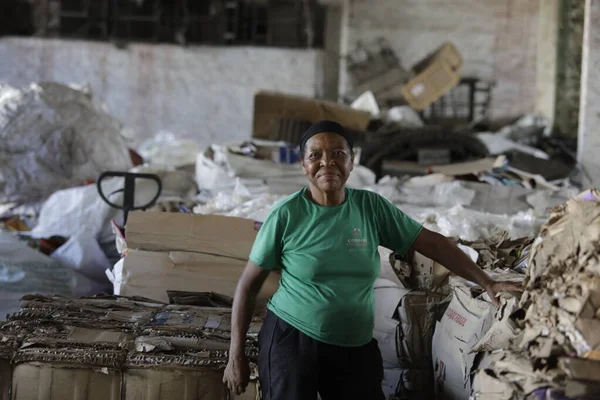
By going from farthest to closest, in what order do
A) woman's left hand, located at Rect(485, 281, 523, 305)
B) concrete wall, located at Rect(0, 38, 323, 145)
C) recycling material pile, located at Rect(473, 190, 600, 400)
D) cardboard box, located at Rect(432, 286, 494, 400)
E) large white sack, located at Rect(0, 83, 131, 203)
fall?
concrete wall, located at Rect(0, 38, 323, 145), large white sack, located at Rect(0, 83, 131, 203), cardboard box, located at Rect(432, 286, 494, 400), woman's left hand, located at Rect(485, 281, 523, 305), recycling material pile, located at Rect(473, 190, 600, 400)

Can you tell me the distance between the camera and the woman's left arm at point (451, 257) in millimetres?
2328

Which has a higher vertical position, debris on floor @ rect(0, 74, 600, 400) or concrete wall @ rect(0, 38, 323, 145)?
concrete wall @ rect(0, 38, 323, 145)

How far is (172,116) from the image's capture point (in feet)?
37.0

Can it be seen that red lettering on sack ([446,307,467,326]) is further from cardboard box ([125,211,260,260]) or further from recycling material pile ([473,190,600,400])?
cardboard box ([125,211,260,260])

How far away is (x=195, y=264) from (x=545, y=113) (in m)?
8.05

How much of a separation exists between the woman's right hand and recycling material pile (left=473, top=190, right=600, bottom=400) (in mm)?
724

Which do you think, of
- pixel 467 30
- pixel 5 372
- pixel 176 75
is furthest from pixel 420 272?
pixel 176 75

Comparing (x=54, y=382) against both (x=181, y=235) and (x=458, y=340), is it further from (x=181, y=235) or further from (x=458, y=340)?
(x=458, y=340)

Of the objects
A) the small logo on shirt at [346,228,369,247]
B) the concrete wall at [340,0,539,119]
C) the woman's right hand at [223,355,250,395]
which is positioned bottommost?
the woman's right hand at [223,355,250,395]

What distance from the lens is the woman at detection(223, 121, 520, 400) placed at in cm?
219

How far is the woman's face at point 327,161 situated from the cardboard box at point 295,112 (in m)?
3.81

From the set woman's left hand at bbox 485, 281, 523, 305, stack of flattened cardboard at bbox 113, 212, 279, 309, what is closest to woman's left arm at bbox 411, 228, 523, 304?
woman's left hand at bbox 485, 281, 523, 305

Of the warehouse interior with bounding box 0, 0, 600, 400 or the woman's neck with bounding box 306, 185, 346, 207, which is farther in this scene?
the warehouse interior with bounding box 0, 0, 600, 400

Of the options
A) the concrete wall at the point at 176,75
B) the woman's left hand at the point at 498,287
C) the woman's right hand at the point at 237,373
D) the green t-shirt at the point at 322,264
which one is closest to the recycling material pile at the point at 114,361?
the woman's right hand at the point at 237,373
